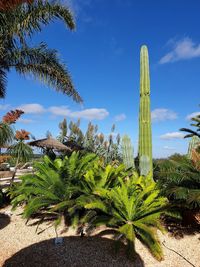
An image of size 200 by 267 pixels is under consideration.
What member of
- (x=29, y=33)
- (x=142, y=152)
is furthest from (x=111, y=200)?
(x=29, y=33)

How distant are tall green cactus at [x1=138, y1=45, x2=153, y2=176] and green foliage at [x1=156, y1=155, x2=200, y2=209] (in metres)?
1.74

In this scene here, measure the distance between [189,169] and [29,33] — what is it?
236 inches

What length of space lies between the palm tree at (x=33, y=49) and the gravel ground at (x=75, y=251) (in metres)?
5.26

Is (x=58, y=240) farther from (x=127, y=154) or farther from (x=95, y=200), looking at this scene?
(x=127, y=154)

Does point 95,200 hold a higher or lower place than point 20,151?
lower

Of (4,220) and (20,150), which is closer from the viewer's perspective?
(4,220)

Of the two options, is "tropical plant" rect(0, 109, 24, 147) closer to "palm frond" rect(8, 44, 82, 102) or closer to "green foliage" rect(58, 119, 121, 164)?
"palm frond" rect(8, 44, 82, 102)

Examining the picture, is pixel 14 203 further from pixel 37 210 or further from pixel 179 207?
pixel 179 207

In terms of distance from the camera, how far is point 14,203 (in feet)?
20.4

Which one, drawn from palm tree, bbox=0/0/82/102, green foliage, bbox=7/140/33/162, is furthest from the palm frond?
green foliage, bbox=7/140/33/162

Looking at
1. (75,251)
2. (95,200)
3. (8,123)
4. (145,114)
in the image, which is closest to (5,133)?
(8,123)

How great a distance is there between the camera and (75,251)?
4.21 metres

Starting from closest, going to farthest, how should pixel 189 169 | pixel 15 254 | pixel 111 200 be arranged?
pixel 15 254 → pixel 111 200 → pixel 189 169

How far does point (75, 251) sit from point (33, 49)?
268 inches
